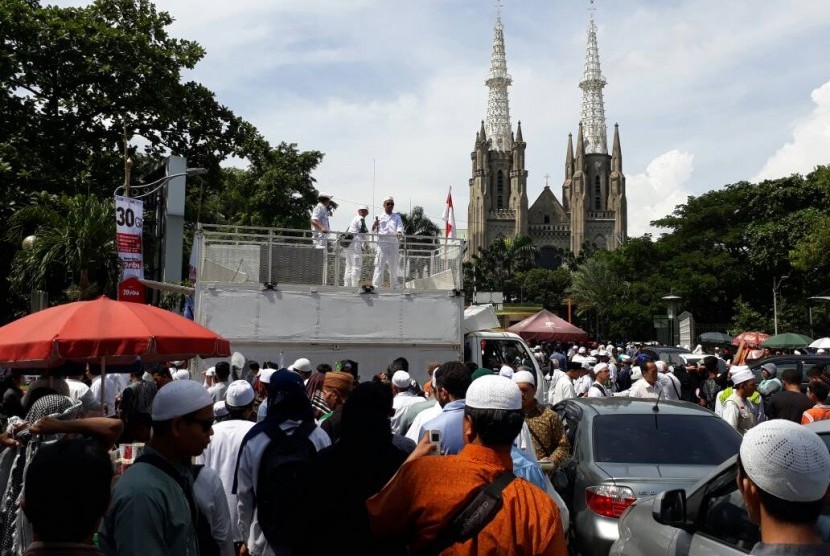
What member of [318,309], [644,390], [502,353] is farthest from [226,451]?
[502,353]

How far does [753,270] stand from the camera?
2126 inches

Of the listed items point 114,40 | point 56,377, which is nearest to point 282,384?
point 56,377

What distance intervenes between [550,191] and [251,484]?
134 meters

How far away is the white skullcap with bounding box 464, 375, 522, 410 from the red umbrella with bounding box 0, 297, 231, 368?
421cm

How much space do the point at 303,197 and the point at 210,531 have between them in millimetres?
34943

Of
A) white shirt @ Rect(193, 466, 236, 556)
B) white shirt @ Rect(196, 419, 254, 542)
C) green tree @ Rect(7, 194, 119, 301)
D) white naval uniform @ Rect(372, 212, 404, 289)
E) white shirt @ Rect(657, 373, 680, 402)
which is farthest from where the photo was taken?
green tree @ Rect(7, 194, 119, 301)

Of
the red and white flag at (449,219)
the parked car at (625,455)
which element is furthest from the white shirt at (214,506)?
the red and white flag at (449,219)

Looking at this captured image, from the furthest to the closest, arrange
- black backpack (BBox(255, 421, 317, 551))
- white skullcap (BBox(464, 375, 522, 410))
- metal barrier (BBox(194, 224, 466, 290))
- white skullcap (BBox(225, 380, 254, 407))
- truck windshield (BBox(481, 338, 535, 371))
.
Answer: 1. truck windshield (BBox(481, 338, 535, 371))
2. metal barrier (BBox(194, 224, 466, 290))
3. white skullcap (BBox(225, 380, 254, 407))
4. black backpack (BBox(255, 421, 317, 551))
5. white skullcap (BBox(464, 375, 522, 410))

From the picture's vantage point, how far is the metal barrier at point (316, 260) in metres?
15.3

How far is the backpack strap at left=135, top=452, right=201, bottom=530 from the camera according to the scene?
3557 millimetres

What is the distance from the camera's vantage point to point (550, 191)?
445 ft

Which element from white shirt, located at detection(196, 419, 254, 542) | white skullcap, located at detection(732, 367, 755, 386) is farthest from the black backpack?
white skullcap, located at detection(732, 367, 755, 386)

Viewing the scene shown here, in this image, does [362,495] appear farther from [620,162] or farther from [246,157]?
[620,162]

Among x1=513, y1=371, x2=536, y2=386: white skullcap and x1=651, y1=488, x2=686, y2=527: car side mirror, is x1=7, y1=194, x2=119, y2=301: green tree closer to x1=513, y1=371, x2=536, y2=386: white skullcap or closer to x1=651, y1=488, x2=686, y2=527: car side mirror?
x1=513, y1=371, x2=536, y2=386: white skullcap
